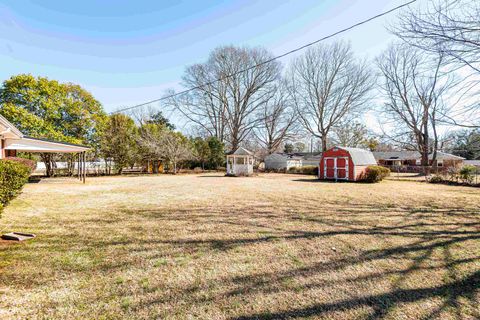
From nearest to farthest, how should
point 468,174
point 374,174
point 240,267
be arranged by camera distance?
point 240,267 → point 468,174 → point 374,174

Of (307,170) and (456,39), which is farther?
(307,170)

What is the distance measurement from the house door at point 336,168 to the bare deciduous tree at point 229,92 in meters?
15.2

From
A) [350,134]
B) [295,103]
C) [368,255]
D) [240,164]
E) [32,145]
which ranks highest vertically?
[295,103]

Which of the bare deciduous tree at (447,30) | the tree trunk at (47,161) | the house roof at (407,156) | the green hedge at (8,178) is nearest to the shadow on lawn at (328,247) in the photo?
the green hedge at (8,178)

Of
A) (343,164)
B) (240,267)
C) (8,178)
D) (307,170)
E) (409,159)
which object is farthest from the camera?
(409,159)

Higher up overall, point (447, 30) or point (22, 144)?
point (447, 30)

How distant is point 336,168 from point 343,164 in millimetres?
651

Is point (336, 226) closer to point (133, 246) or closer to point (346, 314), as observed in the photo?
point (346, 314)

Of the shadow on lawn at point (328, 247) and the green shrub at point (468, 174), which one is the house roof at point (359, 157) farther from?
the shadow on lawn at point (328, 247)

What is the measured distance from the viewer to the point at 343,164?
17.0 m

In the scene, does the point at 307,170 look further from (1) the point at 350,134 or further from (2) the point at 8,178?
(2) the point at 8,178

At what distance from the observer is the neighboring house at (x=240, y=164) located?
21.7 metres

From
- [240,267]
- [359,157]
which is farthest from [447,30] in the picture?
[359,157]

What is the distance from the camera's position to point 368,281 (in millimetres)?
2621
